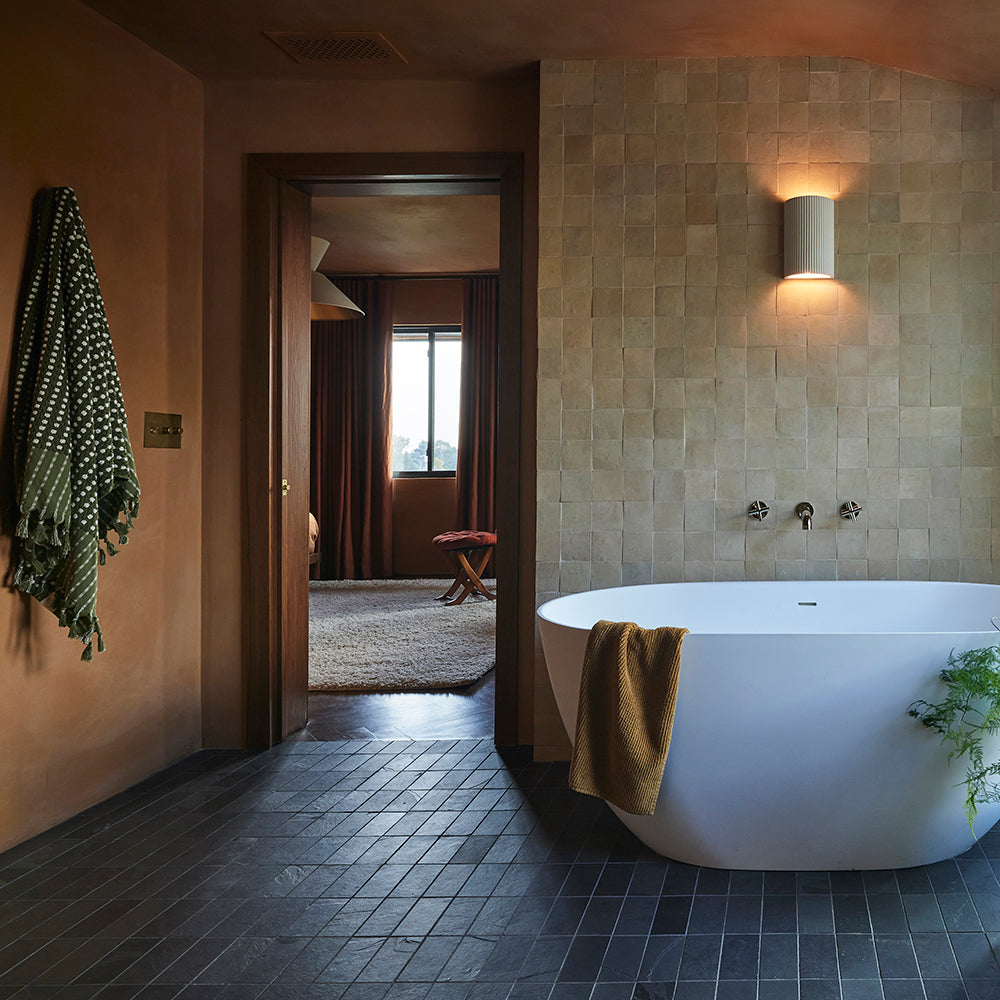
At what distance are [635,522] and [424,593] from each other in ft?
14.0

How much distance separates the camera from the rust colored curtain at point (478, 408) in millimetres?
8406

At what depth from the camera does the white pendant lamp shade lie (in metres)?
5.76

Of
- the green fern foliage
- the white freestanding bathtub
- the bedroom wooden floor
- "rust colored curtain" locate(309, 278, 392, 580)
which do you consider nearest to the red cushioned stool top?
"rust colored curtain" locate(309, 278, 392, 580)

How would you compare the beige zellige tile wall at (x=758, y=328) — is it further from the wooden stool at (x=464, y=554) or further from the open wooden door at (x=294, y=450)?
the wooden stool at (x=464, y=554)

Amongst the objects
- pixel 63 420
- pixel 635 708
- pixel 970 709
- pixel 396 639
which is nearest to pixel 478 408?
pixel 396 639

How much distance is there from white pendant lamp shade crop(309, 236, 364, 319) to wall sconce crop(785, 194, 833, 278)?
309cm

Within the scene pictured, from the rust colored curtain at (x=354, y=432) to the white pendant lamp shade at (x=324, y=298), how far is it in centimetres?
230

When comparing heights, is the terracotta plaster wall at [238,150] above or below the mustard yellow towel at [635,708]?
above

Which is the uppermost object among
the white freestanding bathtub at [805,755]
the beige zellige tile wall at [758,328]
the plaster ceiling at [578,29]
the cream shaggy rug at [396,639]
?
the plaster ceiling at [578,29]

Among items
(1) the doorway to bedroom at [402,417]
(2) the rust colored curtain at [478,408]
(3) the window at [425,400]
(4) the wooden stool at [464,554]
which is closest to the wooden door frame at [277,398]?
(4) the wooden stool at [464,554]

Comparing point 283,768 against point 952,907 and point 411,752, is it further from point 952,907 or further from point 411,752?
point 952,907

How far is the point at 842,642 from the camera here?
235 centimetres

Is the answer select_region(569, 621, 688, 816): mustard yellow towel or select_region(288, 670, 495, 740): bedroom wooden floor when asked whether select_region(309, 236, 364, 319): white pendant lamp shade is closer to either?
select_region(288, 670, 495, 740): bedroom wooden floor

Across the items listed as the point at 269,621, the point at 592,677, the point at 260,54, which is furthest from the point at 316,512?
the point at 592,677
